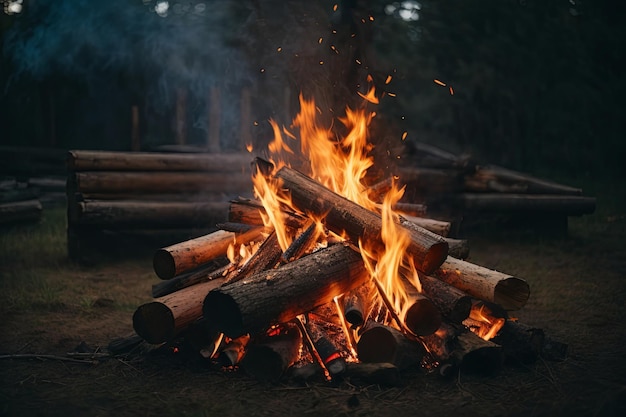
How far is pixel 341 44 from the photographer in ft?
25.4

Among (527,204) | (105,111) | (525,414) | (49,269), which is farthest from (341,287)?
(105,111)

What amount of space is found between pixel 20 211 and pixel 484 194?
325 inches

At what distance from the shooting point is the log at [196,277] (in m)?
5.30

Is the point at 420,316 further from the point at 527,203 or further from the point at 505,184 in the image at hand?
the point at 505,184

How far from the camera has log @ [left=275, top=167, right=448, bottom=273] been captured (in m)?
4.60

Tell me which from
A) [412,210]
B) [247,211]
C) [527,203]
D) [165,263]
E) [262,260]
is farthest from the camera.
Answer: [527,203]

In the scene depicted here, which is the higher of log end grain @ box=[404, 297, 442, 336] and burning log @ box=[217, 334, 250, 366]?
log end grain @ box=[404, 297, 442, 336]

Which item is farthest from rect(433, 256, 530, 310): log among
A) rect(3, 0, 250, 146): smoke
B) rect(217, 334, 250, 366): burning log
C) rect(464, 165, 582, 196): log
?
rect(3, 0, 250, 146): smoke

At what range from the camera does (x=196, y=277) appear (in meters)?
5.33

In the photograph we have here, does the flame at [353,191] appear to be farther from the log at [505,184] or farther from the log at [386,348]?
the log at [505,184]

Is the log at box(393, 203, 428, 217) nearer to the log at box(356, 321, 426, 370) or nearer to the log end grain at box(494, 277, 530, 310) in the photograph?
the log end grain at box(494, 277, 530, 310)


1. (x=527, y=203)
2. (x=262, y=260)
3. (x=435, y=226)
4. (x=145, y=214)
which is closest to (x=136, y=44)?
(x=145, y=214)

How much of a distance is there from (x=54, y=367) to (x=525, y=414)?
349 centimetres

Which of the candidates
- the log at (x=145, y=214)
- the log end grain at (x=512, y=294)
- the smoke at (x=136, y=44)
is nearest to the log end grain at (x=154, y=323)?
the log end grain at (x=512, y=294)
